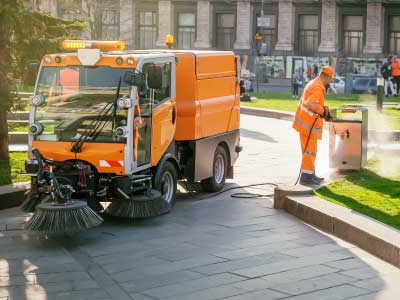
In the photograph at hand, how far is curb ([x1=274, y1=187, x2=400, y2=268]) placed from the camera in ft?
29.4

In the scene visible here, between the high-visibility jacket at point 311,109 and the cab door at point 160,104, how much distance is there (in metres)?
2.18

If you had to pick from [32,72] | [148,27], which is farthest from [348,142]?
[148,27]

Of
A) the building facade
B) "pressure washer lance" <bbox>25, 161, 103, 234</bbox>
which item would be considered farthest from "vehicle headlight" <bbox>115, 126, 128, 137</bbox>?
the building facade

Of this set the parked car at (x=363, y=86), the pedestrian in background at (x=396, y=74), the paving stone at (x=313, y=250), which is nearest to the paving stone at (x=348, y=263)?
the paving stone at (x=313, y=250)

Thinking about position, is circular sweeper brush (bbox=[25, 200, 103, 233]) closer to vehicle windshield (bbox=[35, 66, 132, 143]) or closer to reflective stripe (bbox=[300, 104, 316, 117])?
vehicle windshield (bbox=[35, 66, 132, 143])

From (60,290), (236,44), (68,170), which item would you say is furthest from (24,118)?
(236,44)

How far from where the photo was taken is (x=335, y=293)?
778cm

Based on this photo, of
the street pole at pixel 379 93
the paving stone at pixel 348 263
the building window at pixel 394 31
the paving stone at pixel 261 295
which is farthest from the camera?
the building window at pixel 394 31

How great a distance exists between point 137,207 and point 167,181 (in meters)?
1.24

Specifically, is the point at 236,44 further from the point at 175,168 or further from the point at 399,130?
the point at 175,168

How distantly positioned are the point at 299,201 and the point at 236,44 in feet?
154

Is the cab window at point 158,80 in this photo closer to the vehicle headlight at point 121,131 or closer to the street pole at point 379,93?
the vehicle headlight at point 121,131

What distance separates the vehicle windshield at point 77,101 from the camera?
1082 cm

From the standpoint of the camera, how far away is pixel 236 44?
189 feet
